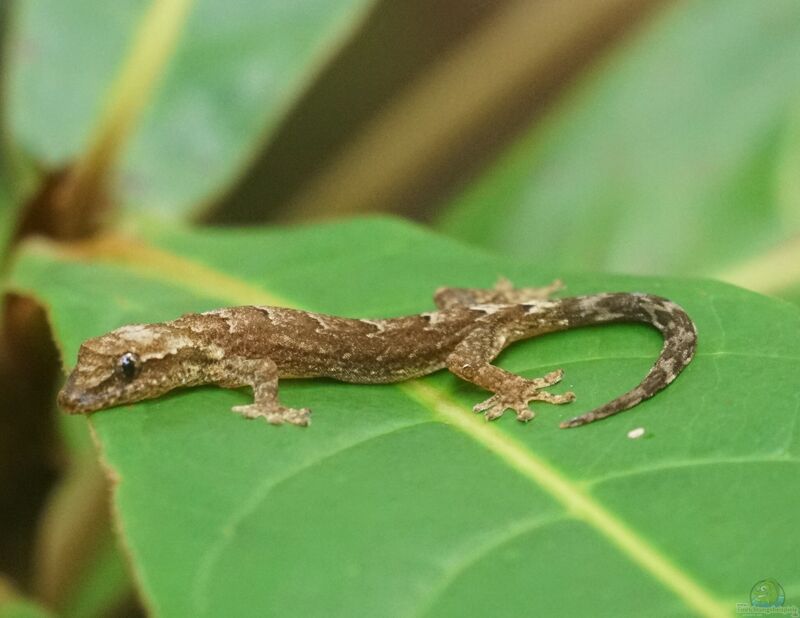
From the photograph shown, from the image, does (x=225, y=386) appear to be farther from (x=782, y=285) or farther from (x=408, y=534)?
(x=782, y=285)

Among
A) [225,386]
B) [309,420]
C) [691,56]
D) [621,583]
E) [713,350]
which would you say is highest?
[691,56]

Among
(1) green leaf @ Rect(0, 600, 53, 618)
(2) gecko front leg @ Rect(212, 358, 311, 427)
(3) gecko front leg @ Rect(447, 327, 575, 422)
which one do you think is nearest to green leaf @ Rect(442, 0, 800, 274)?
(3) gecko front leg @ Rect(447, 327, 575, 422)

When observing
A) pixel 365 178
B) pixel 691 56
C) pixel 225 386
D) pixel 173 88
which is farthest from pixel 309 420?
pixel 365 178

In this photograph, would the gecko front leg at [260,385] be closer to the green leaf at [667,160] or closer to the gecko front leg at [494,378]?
the gecko front leg at [494,378]

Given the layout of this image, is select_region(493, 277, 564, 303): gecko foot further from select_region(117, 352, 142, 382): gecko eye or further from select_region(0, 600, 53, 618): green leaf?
select_region(0, 600, 53, 618): green leaf

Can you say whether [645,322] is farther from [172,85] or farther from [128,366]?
[172,85]

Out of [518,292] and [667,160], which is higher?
[667,160]

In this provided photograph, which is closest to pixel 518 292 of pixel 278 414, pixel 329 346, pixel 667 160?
pixel 329 346
